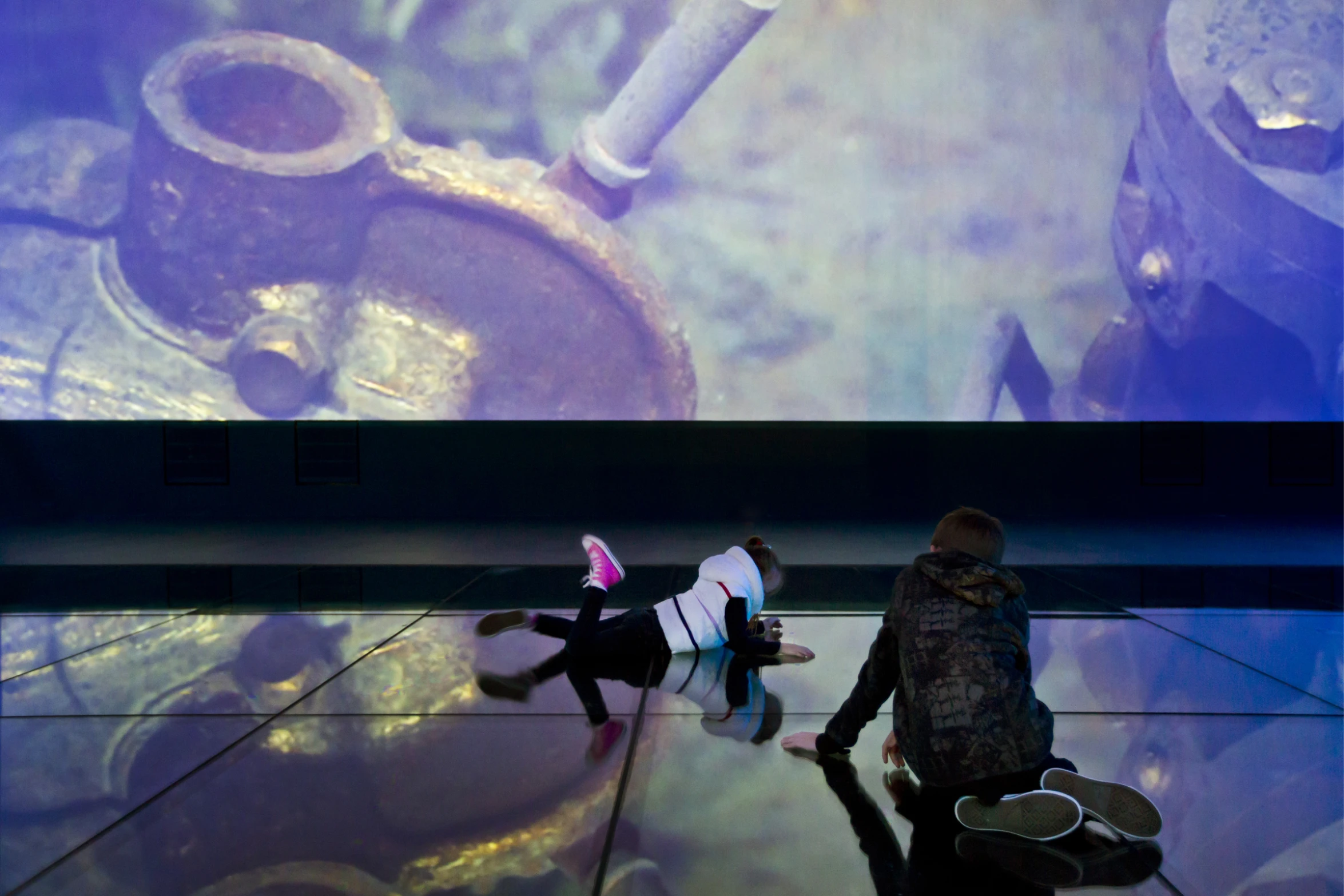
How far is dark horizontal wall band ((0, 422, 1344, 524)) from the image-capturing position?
9.19 metres

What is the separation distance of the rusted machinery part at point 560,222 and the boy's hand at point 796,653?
4.51m

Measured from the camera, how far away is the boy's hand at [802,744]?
8.99 ft

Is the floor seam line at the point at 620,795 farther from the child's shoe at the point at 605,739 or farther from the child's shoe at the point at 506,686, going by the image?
the child's shoe at the point at 506,686

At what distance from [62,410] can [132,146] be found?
2389mm

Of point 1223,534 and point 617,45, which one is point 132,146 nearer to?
point 617,45

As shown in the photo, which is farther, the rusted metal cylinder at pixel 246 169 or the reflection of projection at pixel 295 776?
the rusted metal cylinder at pixel 246 169

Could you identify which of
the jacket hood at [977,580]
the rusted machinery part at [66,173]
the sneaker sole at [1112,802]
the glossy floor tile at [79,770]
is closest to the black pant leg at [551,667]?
the glossy floor tile at [79,770]

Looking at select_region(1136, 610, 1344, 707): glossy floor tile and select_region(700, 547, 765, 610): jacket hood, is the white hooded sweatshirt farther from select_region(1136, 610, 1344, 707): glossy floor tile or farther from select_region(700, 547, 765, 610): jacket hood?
select_region(1136, 610, 1344, 707): glossy floor tile

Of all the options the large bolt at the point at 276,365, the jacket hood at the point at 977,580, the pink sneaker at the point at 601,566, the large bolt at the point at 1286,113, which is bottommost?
the large bolt at the point at 276,365

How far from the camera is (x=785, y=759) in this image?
8.84 ft

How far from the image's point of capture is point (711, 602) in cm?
371

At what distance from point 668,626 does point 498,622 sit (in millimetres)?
819

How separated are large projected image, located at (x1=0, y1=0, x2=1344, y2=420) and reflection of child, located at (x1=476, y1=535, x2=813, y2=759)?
14.6 feet

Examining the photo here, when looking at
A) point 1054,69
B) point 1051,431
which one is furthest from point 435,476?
point 1054,69
